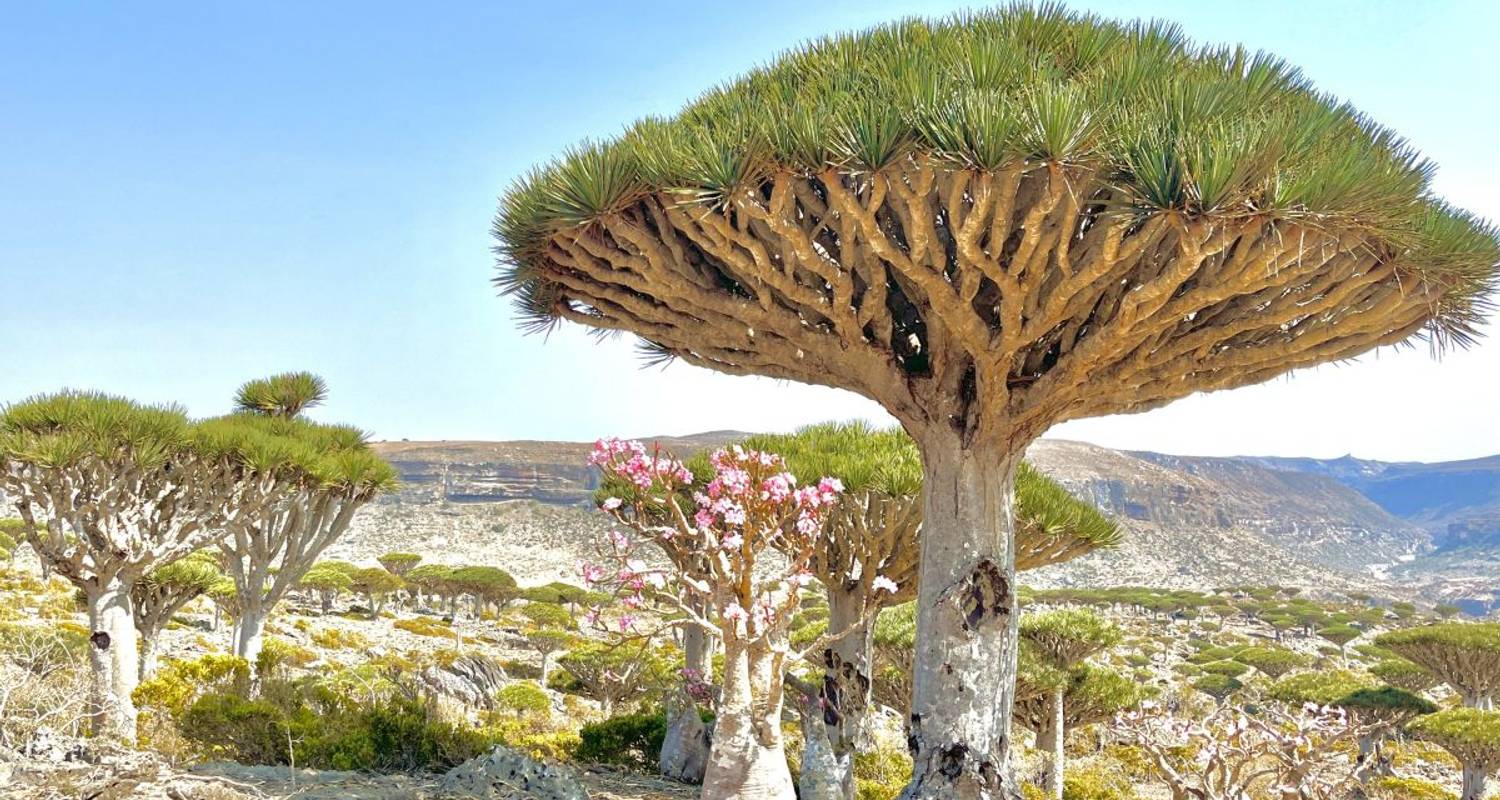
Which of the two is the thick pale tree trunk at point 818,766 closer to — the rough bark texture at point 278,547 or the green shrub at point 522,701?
the rough bark texture at point 278,547

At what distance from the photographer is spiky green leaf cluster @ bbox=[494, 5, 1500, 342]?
4.12 metres

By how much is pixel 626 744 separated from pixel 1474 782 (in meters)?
17.4

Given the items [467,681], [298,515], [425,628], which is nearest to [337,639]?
[425,628]

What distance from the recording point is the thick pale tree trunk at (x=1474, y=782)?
1683cm

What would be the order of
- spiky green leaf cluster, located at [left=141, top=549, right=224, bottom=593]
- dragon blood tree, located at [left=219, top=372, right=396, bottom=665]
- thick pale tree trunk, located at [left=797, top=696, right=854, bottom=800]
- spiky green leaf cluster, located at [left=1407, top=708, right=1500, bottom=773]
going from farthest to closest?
spiky green leaf cluster, located at [left=1407, top=708, right=1500, bottom=773]
spiky green leaf cluster, located at [left=141, top=549, right=224, bottom=593]
dragon blood tree, located at [left=219, top=372, right=396, bottom=665]
thick pale tree trunk, located at [left=797, top=696, right=854, bottom=800]

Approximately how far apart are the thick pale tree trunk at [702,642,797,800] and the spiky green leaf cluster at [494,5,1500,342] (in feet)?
8.78

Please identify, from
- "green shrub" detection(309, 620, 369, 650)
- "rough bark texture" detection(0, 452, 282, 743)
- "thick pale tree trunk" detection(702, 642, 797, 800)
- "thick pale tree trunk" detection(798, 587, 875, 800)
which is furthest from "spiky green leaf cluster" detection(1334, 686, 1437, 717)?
"green shrub" detection(309, 620, 369, 650)

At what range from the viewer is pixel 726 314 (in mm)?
5434

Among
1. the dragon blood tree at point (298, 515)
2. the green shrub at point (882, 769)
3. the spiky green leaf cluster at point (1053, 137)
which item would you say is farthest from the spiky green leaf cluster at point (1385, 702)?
the dragon blood tree at point (298, 515)

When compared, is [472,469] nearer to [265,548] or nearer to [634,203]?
[265,548]

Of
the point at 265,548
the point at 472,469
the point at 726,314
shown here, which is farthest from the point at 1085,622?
the point at 472,469

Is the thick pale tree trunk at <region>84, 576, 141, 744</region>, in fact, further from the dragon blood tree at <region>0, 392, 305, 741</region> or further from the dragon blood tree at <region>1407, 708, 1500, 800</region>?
the dragon blood tree at <region>1407, 708, 1500, 800</region>

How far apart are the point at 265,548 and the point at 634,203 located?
10208mm

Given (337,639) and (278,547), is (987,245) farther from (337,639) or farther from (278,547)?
(337,639)
